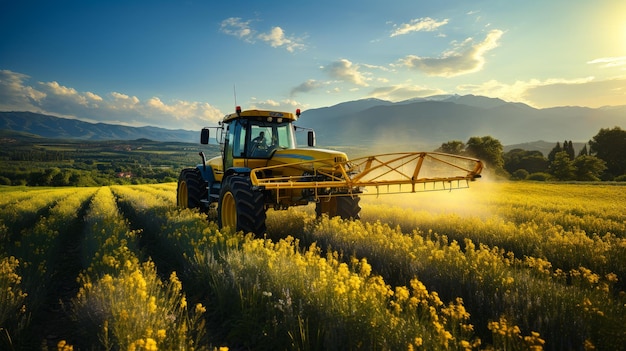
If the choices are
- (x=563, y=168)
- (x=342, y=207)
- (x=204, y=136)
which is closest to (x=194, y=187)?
(x=204, y=136)

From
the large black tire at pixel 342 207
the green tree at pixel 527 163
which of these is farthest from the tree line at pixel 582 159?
the large black tire at pixel 342 207

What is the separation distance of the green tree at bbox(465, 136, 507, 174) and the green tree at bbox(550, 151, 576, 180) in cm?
823

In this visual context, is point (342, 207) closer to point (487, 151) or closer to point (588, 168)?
point (588, 168)

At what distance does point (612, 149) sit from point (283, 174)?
2648 inches

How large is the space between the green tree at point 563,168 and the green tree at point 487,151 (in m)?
8.23

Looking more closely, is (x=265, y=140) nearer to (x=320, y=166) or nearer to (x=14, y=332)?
(x=320, y=166)

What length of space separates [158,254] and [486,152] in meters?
61.0

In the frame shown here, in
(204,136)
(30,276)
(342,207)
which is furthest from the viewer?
(204,136)

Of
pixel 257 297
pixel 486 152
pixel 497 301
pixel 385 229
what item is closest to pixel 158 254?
pixel 257 297

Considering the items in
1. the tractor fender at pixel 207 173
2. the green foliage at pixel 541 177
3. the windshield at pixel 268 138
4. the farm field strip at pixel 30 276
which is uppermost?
the windshield at pixel 268 138

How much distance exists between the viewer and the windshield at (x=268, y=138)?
987 centimetres

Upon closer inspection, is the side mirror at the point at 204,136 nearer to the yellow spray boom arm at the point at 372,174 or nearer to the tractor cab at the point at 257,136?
the tractor cab at the point at 257,136

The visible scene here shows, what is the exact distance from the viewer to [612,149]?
56281mm

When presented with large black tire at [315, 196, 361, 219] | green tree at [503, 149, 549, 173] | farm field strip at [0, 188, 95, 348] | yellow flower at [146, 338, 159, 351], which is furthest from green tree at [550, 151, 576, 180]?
yellow flower at [146, 338, 159, 351]
